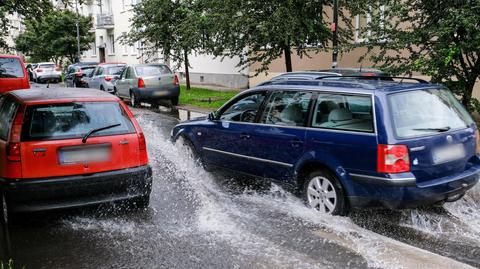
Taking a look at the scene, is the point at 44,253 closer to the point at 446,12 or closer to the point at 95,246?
the point at 95,246

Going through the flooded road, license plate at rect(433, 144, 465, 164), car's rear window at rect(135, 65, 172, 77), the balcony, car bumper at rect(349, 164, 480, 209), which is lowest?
the flooded road

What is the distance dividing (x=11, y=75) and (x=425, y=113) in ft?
39.3

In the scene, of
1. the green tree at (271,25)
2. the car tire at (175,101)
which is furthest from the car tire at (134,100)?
the green tree at (271,25)

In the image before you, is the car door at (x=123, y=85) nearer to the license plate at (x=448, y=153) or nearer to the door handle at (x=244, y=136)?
the door handle at (x=244, y=136)

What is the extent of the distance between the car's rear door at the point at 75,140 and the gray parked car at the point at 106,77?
16.4m

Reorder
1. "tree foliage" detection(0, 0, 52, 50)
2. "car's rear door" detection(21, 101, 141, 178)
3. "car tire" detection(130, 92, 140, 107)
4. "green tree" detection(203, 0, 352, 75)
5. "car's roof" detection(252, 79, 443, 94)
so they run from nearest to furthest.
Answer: "car's rear door" detection(21, 101, 141, 178) < "car's roof" detection(252, 79, 443, 94) < "tree foliage" detection(0, 0, 52, 50) < "green tree" detection(203, 0, 352, 75) < "car tire" detection(130, 92, 140, 107)

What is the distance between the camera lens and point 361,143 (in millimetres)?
5172

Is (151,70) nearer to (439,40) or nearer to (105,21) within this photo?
(439,40)

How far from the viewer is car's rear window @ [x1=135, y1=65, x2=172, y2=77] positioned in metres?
18.9

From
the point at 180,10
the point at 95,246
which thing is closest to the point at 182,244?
the point at 95,246

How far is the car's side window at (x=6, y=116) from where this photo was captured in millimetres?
5617

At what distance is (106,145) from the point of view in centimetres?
562

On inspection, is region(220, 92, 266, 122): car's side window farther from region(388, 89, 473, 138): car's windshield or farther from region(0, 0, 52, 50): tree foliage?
region(0, 0, 52, 50): tree foliage

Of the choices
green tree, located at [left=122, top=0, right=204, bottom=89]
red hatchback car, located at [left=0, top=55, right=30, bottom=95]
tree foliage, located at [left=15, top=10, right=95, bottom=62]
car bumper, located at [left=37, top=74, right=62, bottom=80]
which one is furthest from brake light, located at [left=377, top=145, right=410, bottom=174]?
tree foliage, located at [left=15, top=10, right=95, bottom=62]
